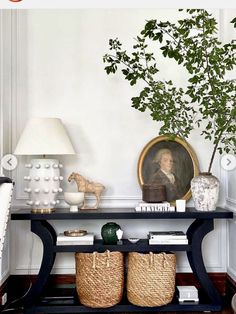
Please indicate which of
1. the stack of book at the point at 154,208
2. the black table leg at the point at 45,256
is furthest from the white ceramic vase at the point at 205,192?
the black table leg at the point at 45,256

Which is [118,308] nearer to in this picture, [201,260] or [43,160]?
[201,260]

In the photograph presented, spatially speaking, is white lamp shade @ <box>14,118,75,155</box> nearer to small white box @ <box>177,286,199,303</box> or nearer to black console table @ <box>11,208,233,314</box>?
black console table @ <box>11,208,233,314</box>

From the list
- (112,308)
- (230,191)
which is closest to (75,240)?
(112,308)

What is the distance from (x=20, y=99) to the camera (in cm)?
309

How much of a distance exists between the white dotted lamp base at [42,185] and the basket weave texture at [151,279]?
26.2 inches

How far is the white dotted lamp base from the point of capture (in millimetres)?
2760

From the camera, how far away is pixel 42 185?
2762mm

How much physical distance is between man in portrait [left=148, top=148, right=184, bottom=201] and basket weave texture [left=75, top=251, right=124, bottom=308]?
0.64 metres

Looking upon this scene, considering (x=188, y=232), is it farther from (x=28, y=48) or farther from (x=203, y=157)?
(x=28, y=48)

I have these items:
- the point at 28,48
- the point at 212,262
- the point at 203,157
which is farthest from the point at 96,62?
the point at 212,262

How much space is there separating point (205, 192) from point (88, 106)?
1.09 m

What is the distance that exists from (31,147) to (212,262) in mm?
1616

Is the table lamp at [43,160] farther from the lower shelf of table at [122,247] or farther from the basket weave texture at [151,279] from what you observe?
the basket weave texture at [151,279]

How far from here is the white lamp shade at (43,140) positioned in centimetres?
267
